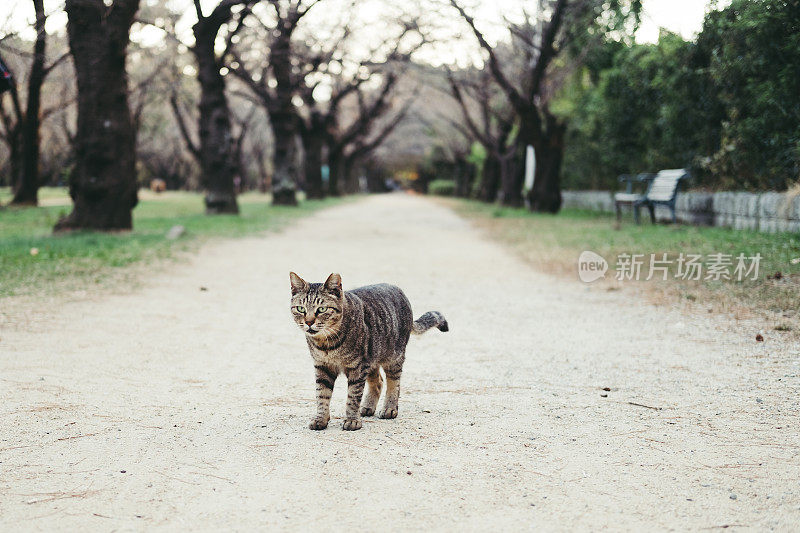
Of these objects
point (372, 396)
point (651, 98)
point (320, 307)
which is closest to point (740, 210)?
point (651, 98)

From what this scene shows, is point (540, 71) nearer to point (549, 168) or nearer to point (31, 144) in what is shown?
point (549, 168)

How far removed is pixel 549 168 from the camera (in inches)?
971

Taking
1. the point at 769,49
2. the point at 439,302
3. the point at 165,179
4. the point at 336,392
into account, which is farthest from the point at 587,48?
the point at 165,179

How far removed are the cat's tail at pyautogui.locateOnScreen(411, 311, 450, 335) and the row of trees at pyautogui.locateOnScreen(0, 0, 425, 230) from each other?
9.90 m

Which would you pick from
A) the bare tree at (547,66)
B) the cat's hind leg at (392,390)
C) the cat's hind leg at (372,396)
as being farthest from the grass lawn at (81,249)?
the bare tree at (547,66)

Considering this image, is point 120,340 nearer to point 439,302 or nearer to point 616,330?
point 439,302

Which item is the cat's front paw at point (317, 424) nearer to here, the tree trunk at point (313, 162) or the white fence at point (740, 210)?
the white fence at point (740, 210)

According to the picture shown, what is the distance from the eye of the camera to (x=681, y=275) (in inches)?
396

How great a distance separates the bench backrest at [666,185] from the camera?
16641 millimetres

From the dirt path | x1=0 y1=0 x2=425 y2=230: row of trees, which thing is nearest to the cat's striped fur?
the dirt path

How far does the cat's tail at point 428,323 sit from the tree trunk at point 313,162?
33380mm

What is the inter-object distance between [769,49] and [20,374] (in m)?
13.6

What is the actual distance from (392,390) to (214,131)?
1857 cm

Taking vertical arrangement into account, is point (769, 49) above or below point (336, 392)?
above
